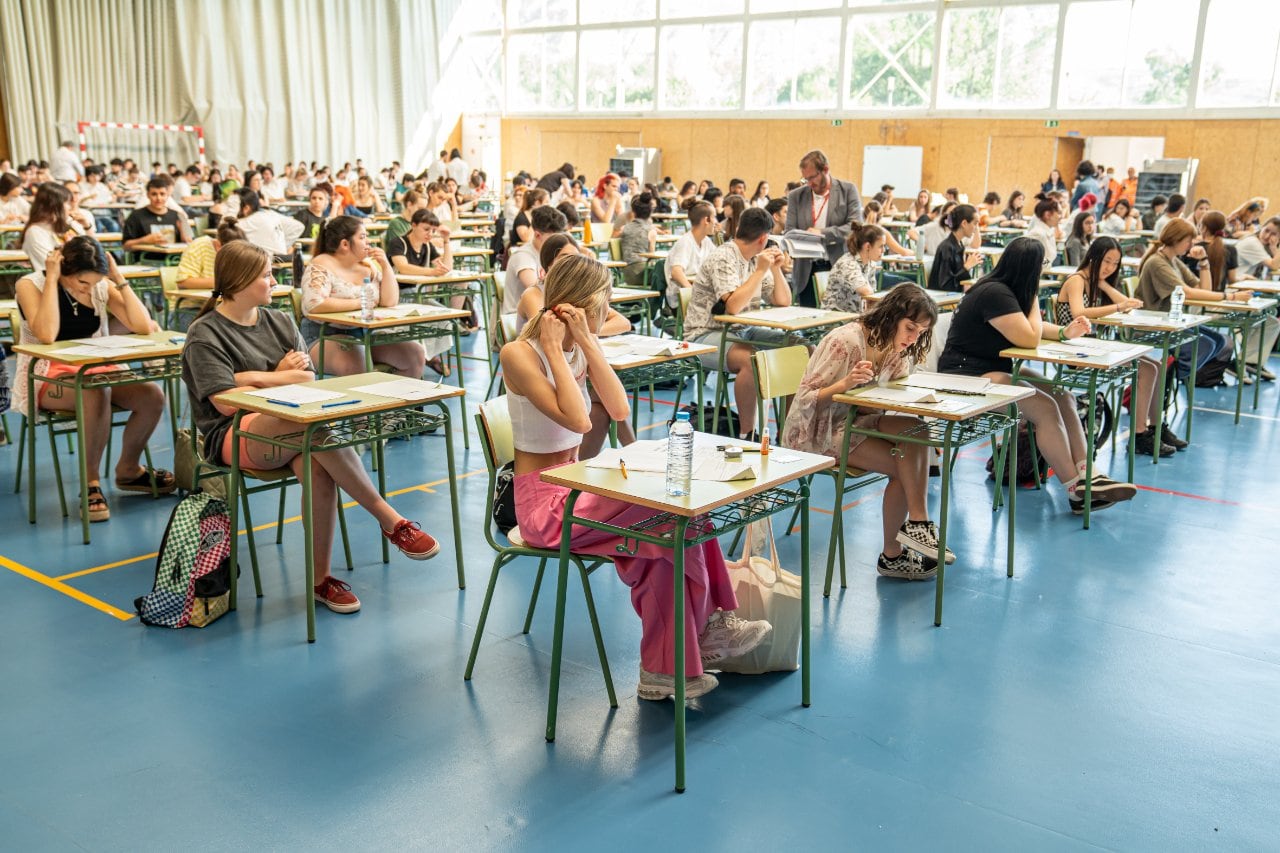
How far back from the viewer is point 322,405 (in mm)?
3473

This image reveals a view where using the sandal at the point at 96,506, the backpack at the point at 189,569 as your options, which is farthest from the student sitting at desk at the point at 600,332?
the sandal at the point at 96,506

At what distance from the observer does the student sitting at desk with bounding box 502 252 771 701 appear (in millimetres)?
2949

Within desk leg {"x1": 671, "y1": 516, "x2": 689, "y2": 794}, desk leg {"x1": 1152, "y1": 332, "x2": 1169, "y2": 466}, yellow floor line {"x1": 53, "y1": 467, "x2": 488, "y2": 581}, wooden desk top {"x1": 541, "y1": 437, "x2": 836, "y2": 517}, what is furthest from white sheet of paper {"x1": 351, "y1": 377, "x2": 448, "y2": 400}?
desk leg {"x1": 1152, "y1": 332, "x2": 1169, "y2": 466}

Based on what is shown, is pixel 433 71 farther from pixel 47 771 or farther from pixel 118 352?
pixel 47 771

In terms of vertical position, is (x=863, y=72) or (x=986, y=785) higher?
(x=863, y=72)

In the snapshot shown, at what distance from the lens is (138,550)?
4.25 m

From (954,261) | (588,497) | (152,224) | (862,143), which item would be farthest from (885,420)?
(862,143)


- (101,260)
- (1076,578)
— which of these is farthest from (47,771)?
(1076,578)

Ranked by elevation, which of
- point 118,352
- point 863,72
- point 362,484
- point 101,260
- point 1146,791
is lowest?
point 1146,791

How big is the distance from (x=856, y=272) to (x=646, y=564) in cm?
439

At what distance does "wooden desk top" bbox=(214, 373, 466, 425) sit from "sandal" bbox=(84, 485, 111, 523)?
1.29 meters

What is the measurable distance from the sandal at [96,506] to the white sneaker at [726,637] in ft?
9.03

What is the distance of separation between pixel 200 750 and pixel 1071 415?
12.9ft

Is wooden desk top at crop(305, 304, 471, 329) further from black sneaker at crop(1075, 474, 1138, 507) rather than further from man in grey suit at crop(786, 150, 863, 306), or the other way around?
man in grey suit at crop(786, 150, 863, 306)
